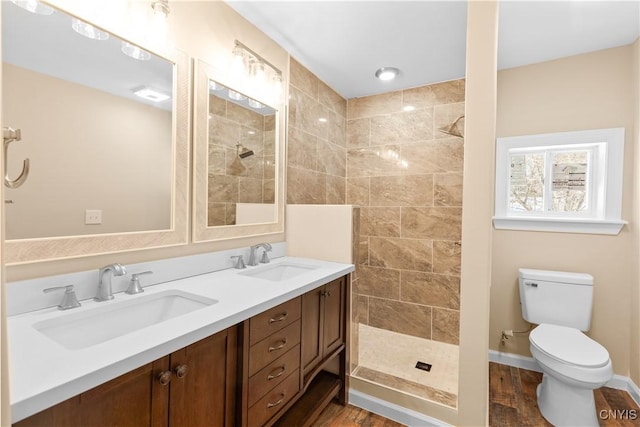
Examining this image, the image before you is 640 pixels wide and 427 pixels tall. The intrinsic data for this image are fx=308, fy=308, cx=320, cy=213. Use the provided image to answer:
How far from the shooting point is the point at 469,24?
1328 mm

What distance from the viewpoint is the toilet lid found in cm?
170

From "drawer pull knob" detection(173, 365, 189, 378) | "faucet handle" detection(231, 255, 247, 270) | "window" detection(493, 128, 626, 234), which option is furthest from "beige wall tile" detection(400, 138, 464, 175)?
"drawer pull knob" detection(173, 365, 189, 378)

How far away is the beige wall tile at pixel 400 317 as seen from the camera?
2.71 m

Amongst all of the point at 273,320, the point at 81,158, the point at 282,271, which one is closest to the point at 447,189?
the point at 282,271

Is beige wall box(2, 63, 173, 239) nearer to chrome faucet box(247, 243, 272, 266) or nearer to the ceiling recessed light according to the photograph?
chrome faucet box(247, 243, 272, 266)

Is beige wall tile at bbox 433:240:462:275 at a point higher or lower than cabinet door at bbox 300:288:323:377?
Result: higher

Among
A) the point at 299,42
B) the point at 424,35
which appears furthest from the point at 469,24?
the point at 299,42

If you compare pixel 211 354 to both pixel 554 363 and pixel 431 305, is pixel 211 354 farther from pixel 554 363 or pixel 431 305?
pixel 431 305

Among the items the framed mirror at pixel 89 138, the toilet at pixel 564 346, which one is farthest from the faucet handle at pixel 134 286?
the toilet at pixel 564 346

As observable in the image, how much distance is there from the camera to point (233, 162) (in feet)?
6.07

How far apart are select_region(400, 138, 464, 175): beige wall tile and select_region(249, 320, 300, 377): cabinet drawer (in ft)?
6.08

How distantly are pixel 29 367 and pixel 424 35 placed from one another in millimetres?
2402

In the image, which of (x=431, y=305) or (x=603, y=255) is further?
(x=431, y=305)

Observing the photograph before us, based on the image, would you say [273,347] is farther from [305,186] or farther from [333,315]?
[305,186]
